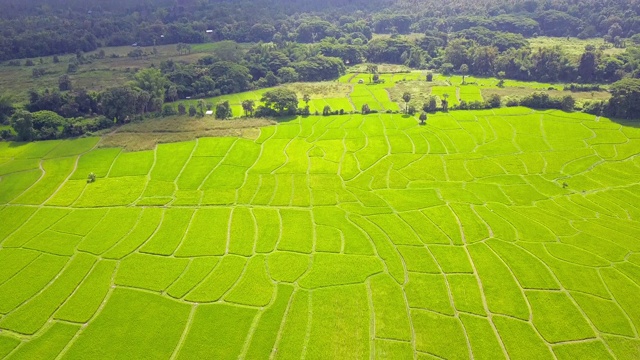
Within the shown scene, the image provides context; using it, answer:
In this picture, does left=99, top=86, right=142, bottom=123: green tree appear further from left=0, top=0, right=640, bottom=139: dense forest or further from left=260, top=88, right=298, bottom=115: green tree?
left=260, top=88, right=298, bottom=115: green tree

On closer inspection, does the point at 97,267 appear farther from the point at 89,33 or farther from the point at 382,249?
the point at 89,33

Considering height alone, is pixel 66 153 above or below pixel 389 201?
above

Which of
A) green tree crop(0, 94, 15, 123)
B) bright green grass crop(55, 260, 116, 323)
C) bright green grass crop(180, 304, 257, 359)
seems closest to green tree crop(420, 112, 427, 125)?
bright green grass crop(180, 304, 257, 359)

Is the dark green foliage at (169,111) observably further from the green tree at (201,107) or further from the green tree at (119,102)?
the green tree at (119,102)

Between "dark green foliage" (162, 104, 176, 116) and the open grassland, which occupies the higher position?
the open grassland

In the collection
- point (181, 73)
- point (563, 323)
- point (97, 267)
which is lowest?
point (563, 323)

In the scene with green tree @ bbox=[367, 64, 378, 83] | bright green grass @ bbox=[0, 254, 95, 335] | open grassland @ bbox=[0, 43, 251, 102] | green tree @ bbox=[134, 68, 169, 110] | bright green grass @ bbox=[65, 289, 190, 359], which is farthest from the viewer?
green tree @ bbox=[367, 64, 378, 83]

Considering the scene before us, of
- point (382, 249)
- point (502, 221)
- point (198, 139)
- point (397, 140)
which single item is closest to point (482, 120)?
point (397, 140)

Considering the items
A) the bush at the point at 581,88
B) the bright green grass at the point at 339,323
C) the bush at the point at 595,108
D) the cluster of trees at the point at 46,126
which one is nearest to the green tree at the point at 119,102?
the cluster of trees at the point at 46,126

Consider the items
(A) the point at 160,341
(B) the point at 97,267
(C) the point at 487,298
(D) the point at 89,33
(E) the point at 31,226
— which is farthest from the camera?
(D) the point at 89,33
